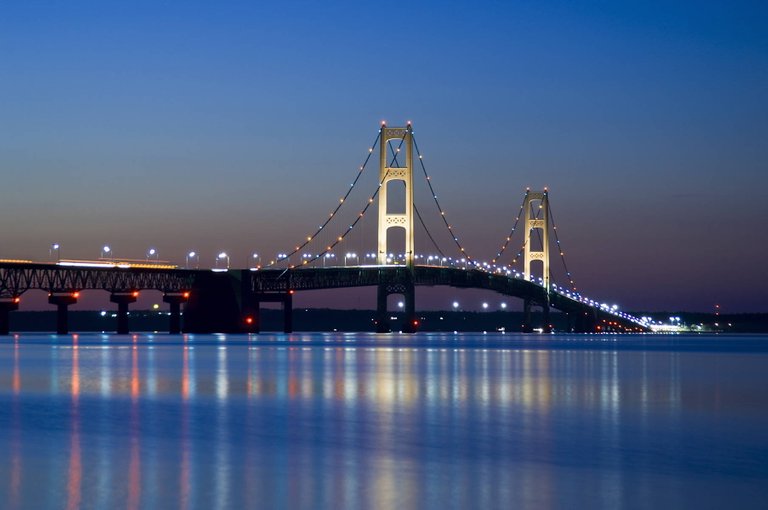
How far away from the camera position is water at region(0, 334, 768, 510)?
13766 millimetres

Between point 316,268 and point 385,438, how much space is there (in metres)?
98.0

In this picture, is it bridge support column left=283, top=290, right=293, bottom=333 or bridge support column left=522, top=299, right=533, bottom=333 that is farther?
bridge support column left=522, top=299, right=533, bottom=333

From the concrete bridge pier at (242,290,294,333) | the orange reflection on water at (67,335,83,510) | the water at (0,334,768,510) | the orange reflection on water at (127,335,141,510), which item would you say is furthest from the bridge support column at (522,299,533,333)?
the orange reflection on water at (67,335,83,510)

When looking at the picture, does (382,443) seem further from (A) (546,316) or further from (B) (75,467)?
(A) (546,316)

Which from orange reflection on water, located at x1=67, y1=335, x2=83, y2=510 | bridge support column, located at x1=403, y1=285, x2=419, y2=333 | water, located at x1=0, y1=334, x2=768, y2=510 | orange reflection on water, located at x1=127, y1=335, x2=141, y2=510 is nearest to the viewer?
orange reflection on water, located at x1=67, y1=335, x2=83, y2=510

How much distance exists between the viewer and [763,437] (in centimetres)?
1969

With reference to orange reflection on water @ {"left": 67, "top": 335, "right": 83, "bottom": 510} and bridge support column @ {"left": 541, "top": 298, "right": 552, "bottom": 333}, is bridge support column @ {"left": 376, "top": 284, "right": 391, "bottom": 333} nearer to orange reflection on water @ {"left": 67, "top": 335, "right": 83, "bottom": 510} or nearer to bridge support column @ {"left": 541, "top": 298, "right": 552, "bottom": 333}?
bridge support column @ {"left": 541, "top": 298, "right": 552, "bottom": 333}

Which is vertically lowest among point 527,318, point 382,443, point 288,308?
point 382,443

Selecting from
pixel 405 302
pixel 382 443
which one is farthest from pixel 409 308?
pixel 382 443

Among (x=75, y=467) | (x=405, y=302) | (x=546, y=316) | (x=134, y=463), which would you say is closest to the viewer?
(x=75, y=467)

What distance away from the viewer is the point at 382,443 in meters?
18.8

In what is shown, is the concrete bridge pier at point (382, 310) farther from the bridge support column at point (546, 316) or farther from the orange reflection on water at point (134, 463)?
the orange reflection on water at point (134, 463)

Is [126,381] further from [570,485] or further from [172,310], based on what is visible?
[172,310]

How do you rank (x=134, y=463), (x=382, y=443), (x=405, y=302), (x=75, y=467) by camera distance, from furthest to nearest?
(x=405, y=302)
(x=382, y=443)
(x=134, y=463)
(x=75, y=467)
